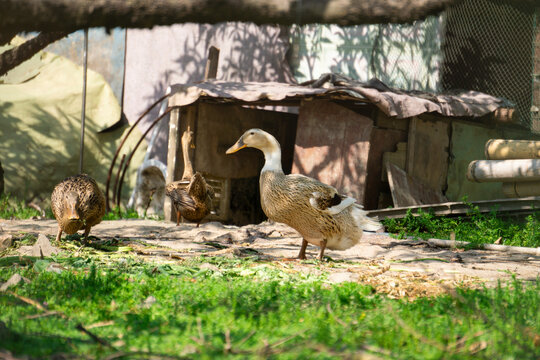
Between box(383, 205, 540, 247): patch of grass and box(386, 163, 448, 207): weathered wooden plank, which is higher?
box(386, 163, 448, 207): weathered wooden plank

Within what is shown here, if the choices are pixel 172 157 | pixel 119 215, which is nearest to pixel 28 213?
pixel 119 215

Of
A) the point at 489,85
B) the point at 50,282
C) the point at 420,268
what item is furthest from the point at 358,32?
the point at 50,282

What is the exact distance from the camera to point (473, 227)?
1030 centimetres

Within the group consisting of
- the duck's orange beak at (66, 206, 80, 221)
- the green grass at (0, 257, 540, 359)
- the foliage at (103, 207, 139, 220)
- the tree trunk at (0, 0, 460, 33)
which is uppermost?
the tree trunk at (0, 0, 460, 33)

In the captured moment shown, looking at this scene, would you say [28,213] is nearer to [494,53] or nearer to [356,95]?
[356,95]

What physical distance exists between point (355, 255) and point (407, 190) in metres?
4.01

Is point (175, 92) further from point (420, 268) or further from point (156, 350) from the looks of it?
point (156, 350)

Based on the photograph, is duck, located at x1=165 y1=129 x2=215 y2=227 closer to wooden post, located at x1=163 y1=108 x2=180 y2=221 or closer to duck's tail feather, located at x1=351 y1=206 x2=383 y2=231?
wooden post, located at x1=163 y1=108 x2=180 y2=221

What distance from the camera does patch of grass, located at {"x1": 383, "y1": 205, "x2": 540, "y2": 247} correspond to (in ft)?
30.8

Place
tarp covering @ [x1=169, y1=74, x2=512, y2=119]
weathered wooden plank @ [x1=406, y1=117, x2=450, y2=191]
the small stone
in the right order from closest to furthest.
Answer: the small stone, tarp covering @ [x1=169, y1=74, x2=512, y2=119], weathered wooden plank @ [x1=406, y1=117, x2=450, y2=191]

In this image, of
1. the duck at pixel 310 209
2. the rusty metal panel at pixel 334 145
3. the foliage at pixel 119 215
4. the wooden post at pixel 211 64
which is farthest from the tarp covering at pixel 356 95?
the duck at pixel 310 209

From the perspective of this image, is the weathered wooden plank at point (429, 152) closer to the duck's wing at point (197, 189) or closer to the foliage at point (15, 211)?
the duck's wing at point (197, 189)

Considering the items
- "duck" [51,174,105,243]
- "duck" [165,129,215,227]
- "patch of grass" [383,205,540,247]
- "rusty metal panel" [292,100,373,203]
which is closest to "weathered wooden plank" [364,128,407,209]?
"rusty metal panel" [292,100,373,203]

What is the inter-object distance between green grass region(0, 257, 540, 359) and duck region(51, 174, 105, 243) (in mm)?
2023
